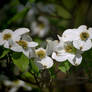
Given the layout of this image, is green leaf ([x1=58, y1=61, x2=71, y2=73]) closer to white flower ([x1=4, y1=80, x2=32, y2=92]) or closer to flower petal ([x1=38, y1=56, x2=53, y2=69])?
flower petal ([x1=38, y1=56, x2=53, y2=69])

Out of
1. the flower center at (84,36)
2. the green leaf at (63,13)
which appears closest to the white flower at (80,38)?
the flower center at (84,36)

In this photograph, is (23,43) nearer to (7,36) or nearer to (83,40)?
(7,36)

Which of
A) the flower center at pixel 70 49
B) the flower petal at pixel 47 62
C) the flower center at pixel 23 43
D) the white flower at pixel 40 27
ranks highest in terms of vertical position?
the white flower at pixel 40 27

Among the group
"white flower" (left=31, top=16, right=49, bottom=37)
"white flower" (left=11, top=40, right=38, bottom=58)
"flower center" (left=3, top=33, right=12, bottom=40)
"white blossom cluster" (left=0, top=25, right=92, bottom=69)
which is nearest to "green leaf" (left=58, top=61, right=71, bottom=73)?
"white blossom cluster" (left=0, top=25, right=92, bottom=69)

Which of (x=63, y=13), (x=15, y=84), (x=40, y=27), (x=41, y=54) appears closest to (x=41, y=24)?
(x=40, y=27)

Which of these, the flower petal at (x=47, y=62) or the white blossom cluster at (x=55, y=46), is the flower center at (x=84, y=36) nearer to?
the white blossom cluster at (x=55, y=46)

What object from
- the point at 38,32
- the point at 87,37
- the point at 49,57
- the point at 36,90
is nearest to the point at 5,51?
the point at 49,57
